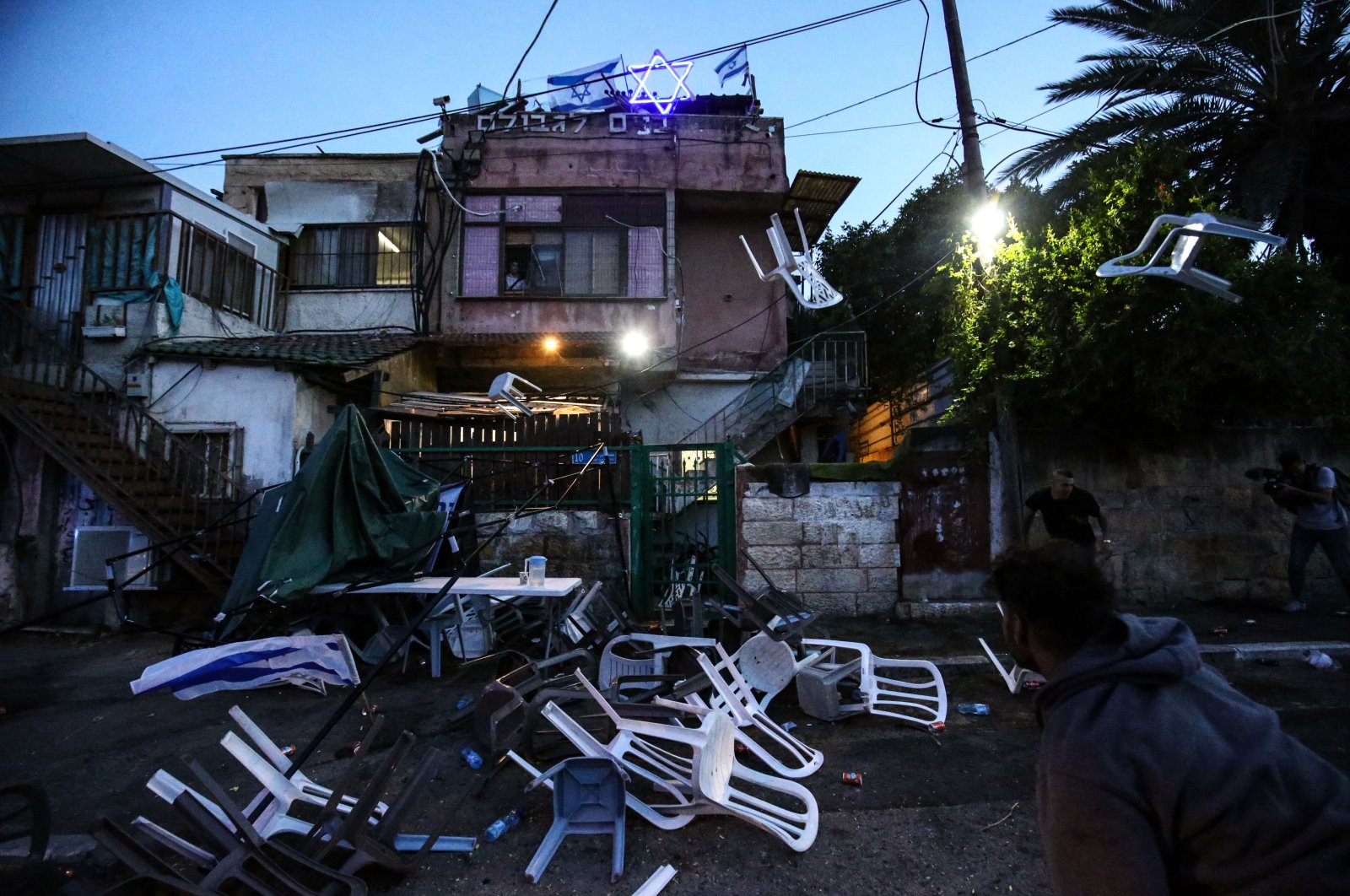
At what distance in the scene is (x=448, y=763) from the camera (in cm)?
404

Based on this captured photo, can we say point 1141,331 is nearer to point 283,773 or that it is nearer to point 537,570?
point 537,570

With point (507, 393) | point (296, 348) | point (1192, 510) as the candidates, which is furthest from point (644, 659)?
point (296, 348)

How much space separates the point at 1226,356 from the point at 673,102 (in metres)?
10.5

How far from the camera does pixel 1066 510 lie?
19.7ft

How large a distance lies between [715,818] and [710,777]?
1.50 feet

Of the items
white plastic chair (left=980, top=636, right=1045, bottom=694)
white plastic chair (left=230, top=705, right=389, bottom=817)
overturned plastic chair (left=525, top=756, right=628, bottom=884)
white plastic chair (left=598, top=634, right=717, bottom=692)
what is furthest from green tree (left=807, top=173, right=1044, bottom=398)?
white plastic chair (left=230, top=705, right=389, bottom=817)

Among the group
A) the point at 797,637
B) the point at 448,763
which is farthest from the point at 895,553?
the point at 448,763

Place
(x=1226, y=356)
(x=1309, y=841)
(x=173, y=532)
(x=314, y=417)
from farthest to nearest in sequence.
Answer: (x=314, y=417) < (x=173, y=532) < (x=1226, y=356) < (x=1309, y=841)

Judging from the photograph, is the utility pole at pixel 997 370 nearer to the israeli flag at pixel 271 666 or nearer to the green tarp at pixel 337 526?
the green tarp at pixel 337 526

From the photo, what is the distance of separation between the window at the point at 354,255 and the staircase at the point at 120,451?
173 inches

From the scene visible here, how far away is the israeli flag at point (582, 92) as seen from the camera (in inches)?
508

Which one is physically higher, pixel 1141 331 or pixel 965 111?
pixel 965 111

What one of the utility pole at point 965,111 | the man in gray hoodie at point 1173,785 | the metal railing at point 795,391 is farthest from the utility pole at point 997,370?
the man in gray hoodie at point 1173,785

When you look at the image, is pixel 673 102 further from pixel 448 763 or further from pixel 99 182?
pixel 448 763
